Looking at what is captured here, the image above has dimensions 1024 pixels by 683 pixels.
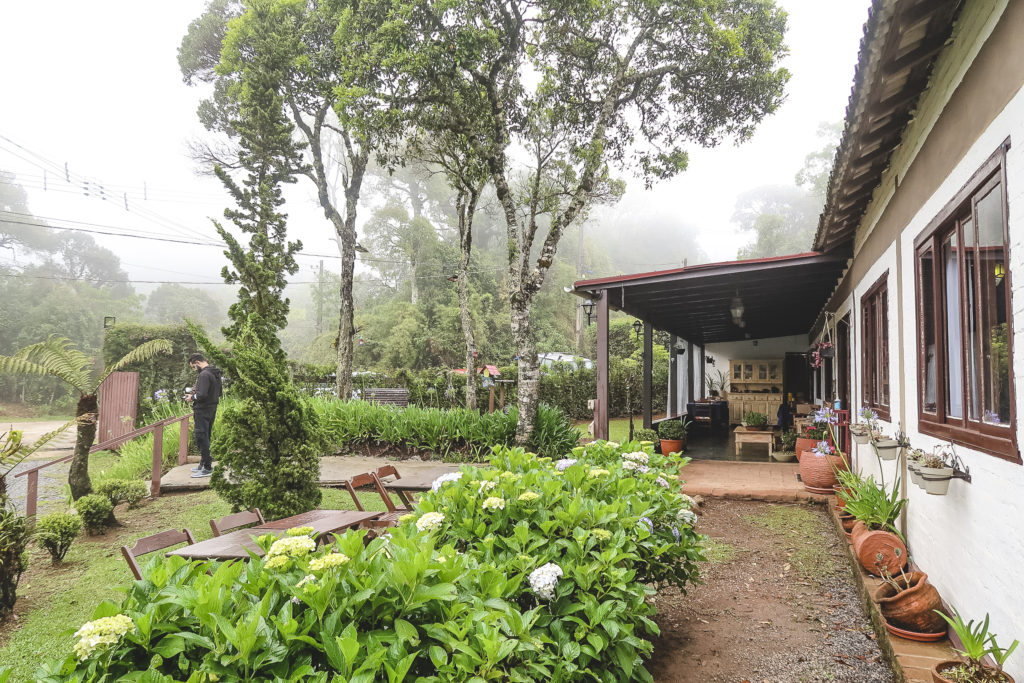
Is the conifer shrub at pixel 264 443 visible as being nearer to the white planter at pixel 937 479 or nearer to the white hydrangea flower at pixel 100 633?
the white hydrangea flower at pixel 100 633

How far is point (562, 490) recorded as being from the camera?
304 centimetres

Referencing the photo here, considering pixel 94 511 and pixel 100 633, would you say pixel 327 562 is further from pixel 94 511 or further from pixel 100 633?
pixel 94 511

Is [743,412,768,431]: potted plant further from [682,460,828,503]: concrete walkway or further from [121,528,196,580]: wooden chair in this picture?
[121,528,196,580]: wooden chair

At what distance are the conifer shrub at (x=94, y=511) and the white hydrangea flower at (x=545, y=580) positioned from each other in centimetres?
590

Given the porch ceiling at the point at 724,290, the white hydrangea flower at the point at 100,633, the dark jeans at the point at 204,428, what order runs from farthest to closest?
1. the dark jeans at the point at 204,428
2. the porch ceiling at the point at 724,290
3. the white hydrangea flower at the point at 100,633

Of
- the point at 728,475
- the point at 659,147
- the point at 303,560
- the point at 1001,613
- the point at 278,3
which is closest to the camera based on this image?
the point at 303,560

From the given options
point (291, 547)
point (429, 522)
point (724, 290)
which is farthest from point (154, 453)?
point (724, 290)

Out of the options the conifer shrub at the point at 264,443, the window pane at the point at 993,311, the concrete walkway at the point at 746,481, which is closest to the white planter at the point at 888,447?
the window pane at the point at 993,311

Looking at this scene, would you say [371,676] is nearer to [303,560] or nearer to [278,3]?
[303,560]

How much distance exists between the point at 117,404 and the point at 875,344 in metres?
12.8

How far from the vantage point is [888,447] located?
3.76m

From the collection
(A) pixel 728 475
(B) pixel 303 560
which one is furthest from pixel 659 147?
(B) pixel 303 560

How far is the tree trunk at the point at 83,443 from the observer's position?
617 cm

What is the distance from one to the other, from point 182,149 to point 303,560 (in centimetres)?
2219
